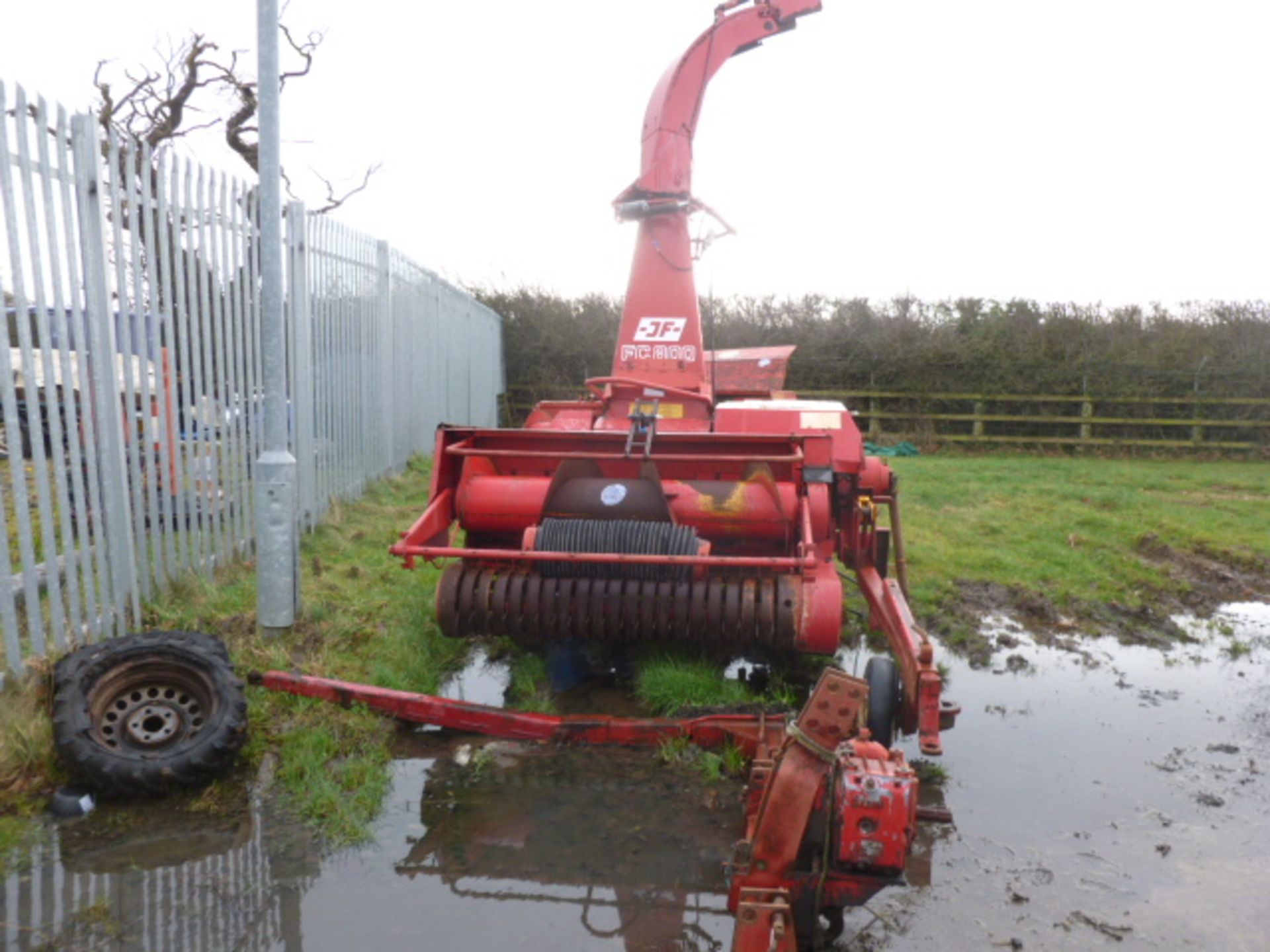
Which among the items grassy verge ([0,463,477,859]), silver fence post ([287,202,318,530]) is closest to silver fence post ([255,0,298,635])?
grassy verge ([0,463,477,859])

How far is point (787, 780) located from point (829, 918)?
56 cm

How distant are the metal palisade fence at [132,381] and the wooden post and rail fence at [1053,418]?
11.5 meters

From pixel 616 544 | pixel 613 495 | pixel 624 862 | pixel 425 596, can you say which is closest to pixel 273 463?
pixel 425 596

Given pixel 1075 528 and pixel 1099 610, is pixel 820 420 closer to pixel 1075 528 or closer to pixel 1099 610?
pixel 1099 610

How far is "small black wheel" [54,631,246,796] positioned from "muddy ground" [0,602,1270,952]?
0.51 ft

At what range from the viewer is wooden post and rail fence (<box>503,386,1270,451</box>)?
1764cm

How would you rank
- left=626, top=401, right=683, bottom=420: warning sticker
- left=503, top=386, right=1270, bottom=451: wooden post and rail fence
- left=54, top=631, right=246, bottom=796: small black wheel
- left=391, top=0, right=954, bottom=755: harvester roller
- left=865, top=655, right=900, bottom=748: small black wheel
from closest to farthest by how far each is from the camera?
left=54, top=631, right=246, bottom=796: small black wheel → left=865, top=655, right=900, bottom=748: small black wheel → left=391, top=0, right=954, bottom=755: harvester roller → left=626, top=401, right=683, bottom=420: warning sticker → left=503, top=386, right=1270, bottom=451: wooden post and rail fence

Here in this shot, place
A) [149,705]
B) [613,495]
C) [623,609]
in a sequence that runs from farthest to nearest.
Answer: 1. [613,495]
2. [623,609]
3. [149,705]

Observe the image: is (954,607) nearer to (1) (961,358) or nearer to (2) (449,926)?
(2) (449,926)

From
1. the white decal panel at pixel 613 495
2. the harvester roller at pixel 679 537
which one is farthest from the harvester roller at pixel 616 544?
the white decal panel at pixel 613 495

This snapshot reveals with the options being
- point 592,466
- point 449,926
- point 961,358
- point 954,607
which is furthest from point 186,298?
point 961,358

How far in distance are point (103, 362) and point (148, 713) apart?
1767 millimetres

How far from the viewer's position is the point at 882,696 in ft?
13.1

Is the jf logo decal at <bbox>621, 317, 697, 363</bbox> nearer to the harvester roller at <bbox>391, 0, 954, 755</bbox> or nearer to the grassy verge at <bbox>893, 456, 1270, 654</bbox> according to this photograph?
the harvester roller at <bbox>391, 0, 954, 755</bbox>
